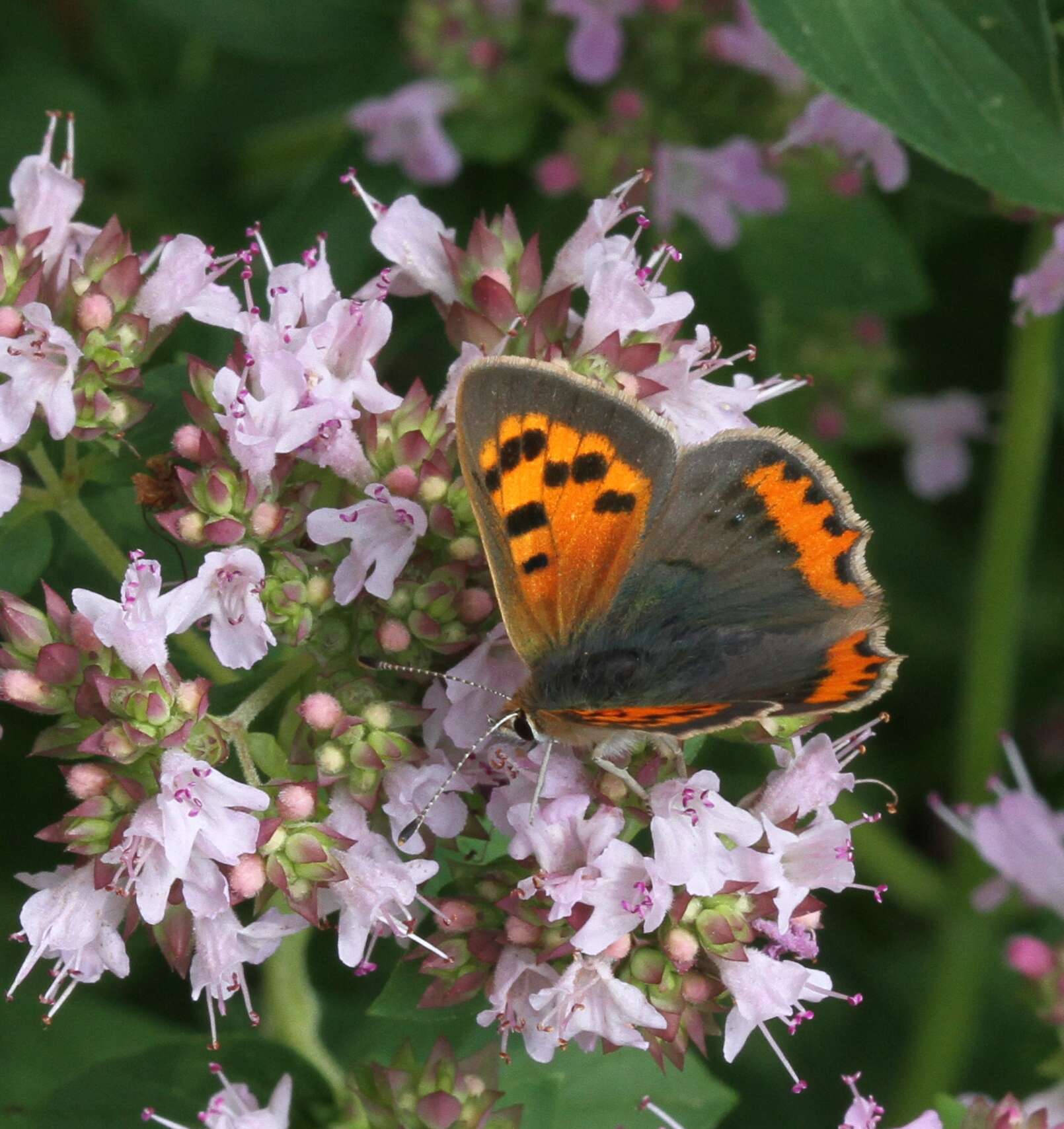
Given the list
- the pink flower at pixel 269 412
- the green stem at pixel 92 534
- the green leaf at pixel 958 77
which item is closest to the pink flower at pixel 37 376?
the green stem at pixel 92 534

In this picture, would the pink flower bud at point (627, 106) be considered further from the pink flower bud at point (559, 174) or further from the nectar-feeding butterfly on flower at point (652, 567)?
the nectar-feeding butterfly on flower at point (652, 567)

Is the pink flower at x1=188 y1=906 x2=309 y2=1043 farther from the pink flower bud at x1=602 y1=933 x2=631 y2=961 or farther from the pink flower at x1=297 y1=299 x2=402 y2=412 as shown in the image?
the pink flower at x1=297 y1=299 x2=402 y2=412

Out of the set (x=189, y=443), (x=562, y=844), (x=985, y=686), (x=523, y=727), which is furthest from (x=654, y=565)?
(x=985, y=686)

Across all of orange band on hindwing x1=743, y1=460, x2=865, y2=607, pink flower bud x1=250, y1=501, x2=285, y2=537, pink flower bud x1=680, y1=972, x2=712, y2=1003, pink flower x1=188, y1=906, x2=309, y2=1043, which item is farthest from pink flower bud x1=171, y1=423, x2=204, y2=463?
pink flower bud x1=680, y1=972, x2=712, y2=1003

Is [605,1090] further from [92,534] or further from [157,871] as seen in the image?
[92,534]

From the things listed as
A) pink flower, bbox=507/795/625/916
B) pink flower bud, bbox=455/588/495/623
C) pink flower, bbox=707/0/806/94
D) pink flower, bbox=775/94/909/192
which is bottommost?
pink flower, bbox=507/795/625/916

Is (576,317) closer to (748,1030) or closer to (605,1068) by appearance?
(748,1030)
